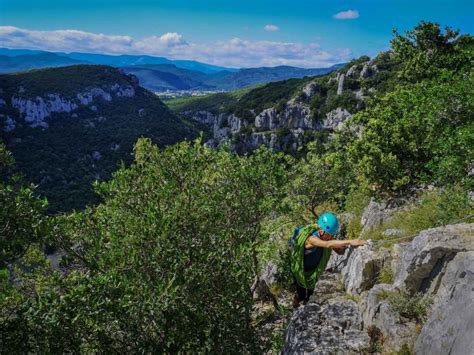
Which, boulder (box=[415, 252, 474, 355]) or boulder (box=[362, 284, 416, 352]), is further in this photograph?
boulder (box=[362, 284, 416, 352])

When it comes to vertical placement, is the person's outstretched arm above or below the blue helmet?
below

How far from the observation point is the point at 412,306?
845cm

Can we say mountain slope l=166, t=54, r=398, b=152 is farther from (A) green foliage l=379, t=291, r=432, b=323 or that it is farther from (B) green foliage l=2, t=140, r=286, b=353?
(A) green foliage l=379, t=291, r=432, b=323

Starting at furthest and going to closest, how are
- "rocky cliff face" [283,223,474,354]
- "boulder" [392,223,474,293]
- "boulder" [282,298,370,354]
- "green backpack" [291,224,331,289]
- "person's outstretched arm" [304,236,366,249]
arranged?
"green backpack" [291,224,331,289] → "boulder" [282,298,370,354] → "person's outstretched arm" [304,236,366,249] → "boulder" [392,223,474,293] → "rocky cliff face" [283,223,474,354]

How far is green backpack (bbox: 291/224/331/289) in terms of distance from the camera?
1007 centimetres

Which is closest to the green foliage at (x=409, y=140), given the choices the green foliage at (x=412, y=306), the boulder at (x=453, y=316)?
the green foliage at (x=412, y=306)

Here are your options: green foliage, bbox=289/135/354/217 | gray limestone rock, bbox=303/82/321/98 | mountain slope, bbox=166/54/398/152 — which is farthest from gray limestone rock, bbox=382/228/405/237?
gray limestone rock, bbox=303/82/321/98

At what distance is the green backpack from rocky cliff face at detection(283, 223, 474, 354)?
29.7 inches

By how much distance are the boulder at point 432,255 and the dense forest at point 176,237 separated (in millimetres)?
2414

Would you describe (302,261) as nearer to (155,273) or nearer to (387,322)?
(387,322)

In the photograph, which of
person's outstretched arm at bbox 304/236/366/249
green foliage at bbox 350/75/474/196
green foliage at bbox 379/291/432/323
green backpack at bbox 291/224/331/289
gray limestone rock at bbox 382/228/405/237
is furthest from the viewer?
green foliage at bbox 350/75/474/196

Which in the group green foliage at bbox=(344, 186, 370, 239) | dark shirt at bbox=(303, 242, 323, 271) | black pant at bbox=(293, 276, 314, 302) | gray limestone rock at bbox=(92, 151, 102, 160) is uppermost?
dark shirt at bbox=(303, 242, 323, 271)

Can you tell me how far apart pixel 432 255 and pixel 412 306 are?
128 centimetres

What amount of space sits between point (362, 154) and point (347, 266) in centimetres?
783
